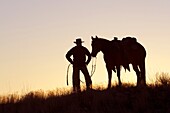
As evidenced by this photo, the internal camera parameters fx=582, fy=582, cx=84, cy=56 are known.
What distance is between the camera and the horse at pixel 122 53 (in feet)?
70.7

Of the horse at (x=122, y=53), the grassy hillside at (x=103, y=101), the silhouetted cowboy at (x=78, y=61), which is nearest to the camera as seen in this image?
the grassy hillside at (x=103, y=101)

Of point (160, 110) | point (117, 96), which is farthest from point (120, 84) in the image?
point (160, 110)

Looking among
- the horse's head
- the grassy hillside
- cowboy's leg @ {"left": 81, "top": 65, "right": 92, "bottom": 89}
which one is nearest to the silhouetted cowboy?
cowboy's leg @ {"left": 81, "top": 65, "right": 92, "bottom": 89}

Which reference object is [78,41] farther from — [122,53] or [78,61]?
[122,53]

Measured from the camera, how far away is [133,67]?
21.8 meters

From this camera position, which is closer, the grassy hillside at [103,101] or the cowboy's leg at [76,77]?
the grassy hillside at [103,101]

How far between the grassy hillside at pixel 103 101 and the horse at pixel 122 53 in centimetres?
183

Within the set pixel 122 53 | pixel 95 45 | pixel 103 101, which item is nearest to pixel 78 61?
pixel 95 45

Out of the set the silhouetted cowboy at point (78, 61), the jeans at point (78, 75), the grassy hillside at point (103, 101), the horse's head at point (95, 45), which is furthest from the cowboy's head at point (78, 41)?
the grassy hillside at point (103, 101)

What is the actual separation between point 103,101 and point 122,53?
4.06 metres

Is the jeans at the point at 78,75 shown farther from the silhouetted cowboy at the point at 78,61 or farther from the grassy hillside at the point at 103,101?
the grassy hillside at the point at 103,101

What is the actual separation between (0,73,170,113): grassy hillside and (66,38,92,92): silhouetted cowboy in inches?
83.0

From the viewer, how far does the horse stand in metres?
21.5

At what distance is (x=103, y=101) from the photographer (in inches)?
705
